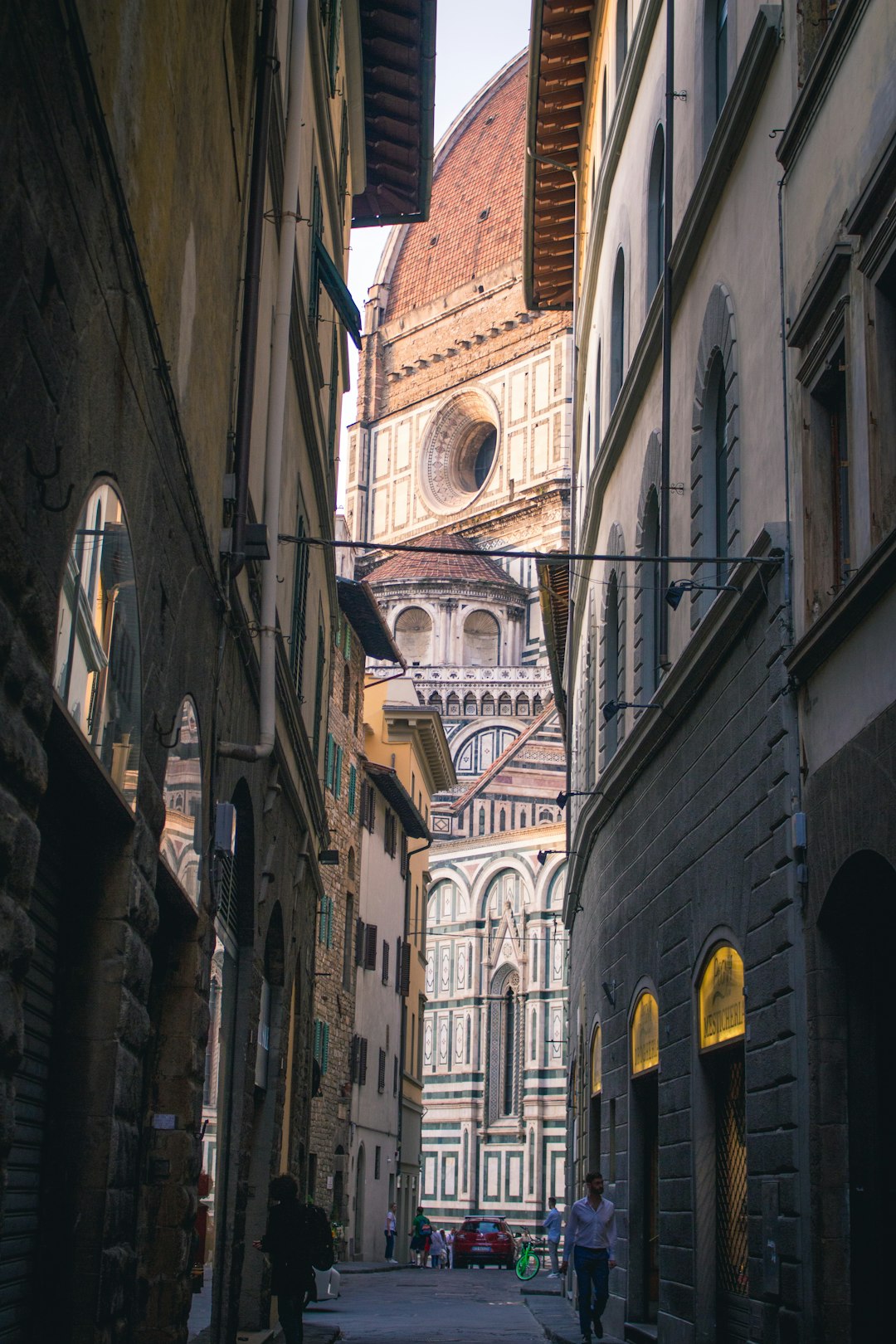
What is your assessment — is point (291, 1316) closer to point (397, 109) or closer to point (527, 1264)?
point (397, 109)

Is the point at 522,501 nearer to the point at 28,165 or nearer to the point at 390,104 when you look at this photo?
the point at 390,104

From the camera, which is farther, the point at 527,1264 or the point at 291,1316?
the point at 527,1264

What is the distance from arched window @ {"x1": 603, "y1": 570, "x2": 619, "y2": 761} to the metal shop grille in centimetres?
687

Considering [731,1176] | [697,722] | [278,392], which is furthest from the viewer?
[697,722]

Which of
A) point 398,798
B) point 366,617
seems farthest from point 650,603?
point 398,798

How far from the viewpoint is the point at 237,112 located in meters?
10.4

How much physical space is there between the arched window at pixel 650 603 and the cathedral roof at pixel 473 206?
91.2 metres

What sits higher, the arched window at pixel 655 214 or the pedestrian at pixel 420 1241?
the arched window at pixel 655 214

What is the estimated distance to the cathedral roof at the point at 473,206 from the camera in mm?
107625

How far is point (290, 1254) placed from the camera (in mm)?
11727

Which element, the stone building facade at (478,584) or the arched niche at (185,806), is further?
the stone building facade at (478,584)

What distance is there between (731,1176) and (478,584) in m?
77.6

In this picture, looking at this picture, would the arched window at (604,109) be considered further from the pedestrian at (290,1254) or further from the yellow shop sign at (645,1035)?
the pedestrian at (290,1254)

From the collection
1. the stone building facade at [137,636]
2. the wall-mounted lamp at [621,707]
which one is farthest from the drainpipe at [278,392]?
the wall-mounted lamp at [621,707]
